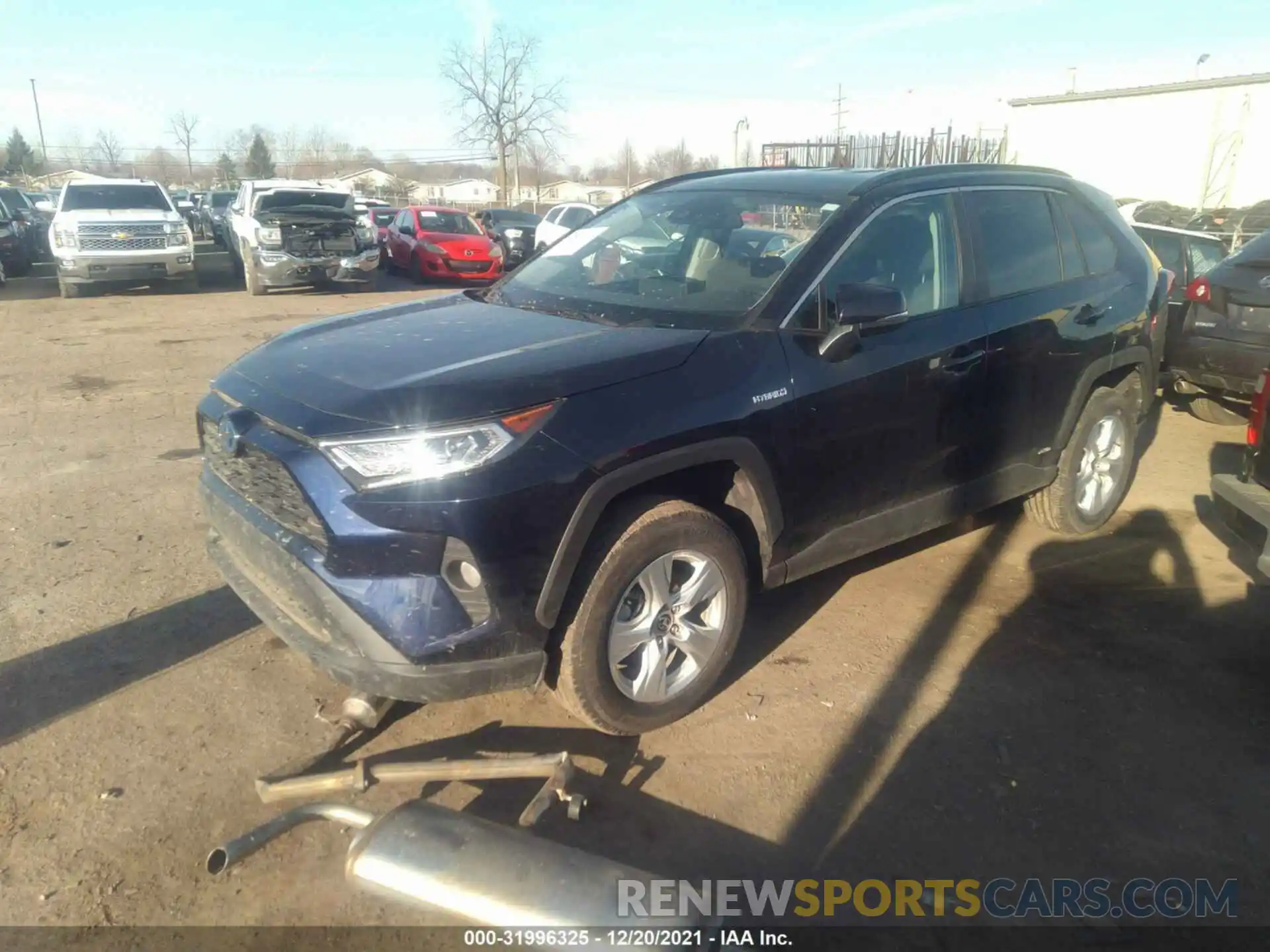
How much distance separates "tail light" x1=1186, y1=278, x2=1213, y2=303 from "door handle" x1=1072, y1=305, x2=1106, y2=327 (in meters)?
2.76

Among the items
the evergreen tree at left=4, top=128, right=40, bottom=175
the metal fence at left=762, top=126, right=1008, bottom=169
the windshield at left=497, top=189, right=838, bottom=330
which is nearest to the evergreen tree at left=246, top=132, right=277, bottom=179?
the evergreen tree at left=4, top=128, right=40, bottom=175

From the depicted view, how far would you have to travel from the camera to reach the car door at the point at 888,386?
3385 millimetres

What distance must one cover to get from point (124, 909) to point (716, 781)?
1.75m

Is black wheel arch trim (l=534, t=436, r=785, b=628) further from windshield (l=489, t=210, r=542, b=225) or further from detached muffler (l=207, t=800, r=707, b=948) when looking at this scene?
windshield (l=489, t=210, r=542, b=225)

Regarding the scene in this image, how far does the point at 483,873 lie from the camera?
2322mm

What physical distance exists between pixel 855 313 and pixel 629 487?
42.1 inches

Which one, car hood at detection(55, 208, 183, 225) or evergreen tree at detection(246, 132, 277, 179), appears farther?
evergreen tree at detection(246, 132, 277, 179)

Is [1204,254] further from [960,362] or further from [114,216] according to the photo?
[114,216]

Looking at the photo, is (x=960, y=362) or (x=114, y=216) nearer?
(x=960, y=362)

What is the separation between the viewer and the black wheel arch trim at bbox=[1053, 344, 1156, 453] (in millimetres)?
4586

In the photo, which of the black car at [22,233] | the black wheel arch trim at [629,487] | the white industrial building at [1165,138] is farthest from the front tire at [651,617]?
the white industrial building at [1165,138]

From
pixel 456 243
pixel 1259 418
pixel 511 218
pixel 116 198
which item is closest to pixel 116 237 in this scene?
pixel 116 198

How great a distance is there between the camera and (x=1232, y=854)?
2.74 metres

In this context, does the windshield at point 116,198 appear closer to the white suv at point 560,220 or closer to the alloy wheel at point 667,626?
the white suv at point 560,220
